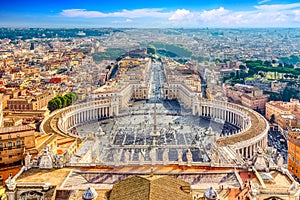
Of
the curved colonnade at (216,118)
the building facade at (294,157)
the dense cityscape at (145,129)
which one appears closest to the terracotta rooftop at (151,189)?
the dense cityscape at (145,129)

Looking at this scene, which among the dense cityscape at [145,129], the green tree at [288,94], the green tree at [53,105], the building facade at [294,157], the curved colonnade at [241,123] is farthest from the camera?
the green tree at [288,94]

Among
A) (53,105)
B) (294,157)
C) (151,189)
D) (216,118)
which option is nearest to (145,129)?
(216,118)

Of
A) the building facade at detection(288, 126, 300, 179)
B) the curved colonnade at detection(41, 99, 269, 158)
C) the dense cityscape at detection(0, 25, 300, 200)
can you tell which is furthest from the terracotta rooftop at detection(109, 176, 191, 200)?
the building facade at detection(288, 126, 300, 179)

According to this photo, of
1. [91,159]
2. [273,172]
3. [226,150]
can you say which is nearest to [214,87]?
[226,150]

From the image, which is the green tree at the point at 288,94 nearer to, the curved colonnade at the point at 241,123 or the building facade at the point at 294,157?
the curved colonnade at the point at 241,123

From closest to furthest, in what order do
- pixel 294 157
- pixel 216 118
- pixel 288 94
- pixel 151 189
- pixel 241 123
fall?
1. pixel 151 189
2. pixel 294 157
3. pixel 241 123
4. pixel 216 118
5. pixel 288 94

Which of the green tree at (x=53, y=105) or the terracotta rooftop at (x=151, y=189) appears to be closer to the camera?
the terracotta rooftop at (x=151, y=189)

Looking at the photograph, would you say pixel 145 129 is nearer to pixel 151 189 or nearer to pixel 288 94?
pixel 151 189

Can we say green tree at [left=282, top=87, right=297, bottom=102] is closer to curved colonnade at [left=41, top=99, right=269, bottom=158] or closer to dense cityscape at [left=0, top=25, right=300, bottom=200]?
dense cityscape at [left=0, top=25, right=300, bottom=200]

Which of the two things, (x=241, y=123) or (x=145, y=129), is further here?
(x=241, y=123)
